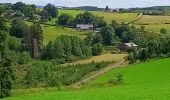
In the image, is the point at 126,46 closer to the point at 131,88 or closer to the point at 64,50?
the point at 64,50

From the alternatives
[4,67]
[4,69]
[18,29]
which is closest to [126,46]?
[18,29]

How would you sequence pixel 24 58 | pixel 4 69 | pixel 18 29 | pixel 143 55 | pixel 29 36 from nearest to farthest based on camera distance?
1. pixel 4 69
2. pixel 143 55
3. pixel 24 58
4. pixel 29 36
5. pixel 18 29

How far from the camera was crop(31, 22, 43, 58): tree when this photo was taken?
138 meters

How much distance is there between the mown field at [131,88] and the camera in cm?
3331

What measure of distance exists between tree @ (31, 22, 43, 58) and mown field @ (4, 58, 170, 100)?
2353 inches

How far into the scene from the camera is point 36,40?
5600 inches

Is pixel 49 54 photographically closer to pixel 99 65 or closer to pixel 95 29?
pixel 99 65

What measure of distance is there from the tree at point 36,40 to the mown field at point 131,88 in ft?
196

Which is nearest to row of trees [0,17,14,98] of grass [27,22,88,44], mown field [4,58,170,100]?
mown field [4,58,170,100]

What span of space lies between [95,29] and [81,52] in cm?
6390

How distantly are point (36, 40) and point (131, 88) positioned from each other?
330 feet

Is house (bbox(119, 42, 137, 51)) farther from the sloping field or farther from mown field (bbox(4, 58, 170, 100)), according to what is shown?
mown field (bbox(4, 58, 170, 100))

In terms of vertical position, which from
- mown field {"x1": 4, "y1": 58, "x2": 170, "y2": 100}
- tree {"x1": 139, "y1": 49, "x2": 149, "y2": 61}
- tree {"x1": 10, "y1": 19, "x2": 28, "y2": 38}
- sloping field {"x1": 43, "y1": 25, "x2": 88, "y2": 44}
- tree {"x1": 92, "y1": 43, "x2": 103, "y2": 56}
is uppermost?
mown field {"x1": 4, "y1": 58, "x2": 170, "y2": 100}

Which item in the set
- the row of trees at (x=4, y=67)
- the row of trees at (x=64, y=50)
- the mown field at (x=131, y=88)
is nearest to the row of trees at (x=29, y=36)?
the row of trees at (x=64, y=50)
